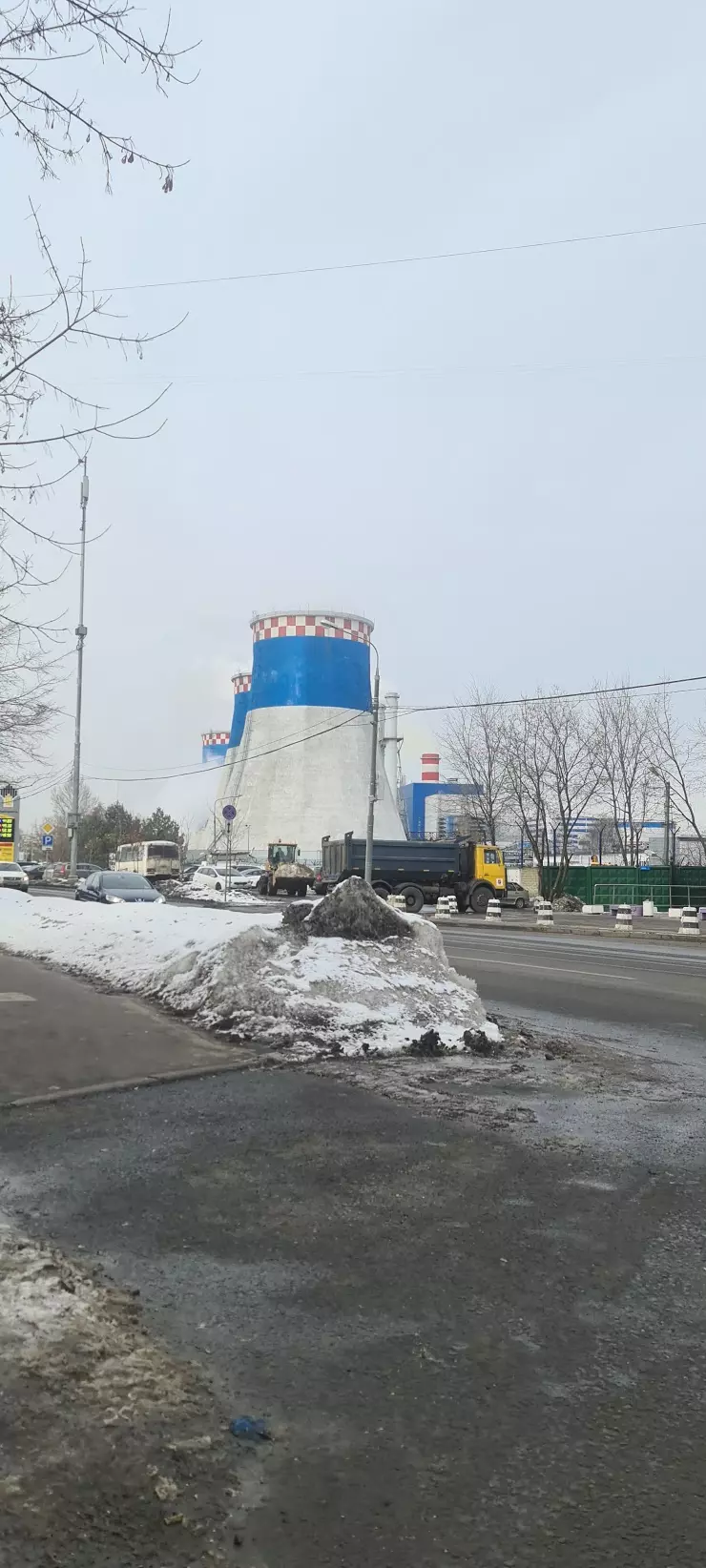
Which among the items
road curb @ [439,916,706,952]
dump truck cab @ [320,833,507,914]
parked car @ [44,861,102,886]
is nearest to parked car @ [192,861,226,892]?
dump truck cab @ [320,833,507,914]

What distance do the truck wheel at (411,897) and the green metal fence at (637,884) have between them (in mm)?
12028

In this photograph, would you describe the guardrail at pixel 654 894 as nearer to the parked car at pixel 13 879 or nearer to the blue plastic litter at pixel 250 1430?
the parked car at pixel 13 879

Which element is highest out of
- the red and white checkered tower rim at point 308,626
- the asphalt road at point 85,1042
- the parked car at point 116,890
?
the red and white checkered tower rim at point 308,626

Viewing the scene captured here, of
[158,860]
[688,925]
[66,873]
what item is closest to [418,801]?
[66,873]

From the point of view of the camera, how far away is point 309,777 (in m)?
70.6

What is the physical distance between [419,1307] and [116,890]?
23485mm

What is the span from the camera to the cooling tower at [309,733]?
69125 millimetres

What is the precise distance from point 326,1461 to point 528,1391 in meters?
0.72

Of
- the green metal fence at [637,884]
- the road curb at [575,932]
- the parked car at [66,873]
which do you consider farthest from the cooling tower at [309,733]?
the road curb at [575,932]

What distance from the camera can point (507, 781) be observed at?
59.3m

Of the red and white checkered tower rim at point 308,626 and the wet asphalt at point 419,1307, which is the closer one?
the wet asphalt at point 419,1307

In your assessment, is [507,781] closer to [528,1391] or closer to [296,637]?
[296,637]

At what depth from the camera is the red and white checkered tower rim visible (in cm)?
6862

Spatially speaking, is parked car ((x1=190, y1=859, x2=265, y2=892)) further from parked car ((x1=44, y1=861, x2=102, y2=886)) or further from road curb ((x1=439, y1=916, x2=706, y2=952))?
road curb ((x1=439, y1=916, x2=706, y2=952))
